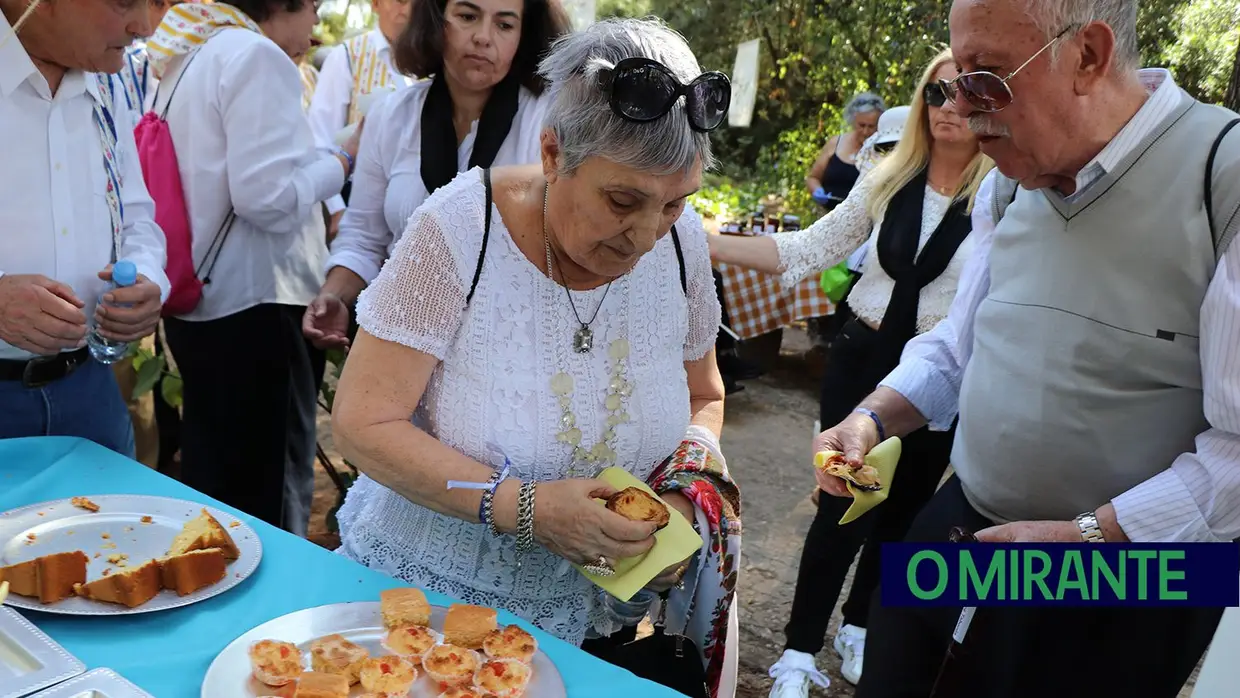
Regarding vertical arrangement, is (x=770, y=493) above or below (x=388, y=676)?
below

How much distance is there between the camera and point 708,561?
1.77m

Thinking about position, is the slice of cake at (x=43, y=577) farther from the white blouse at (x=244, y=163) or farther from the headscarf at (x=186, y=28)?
the headscarf at (x=186, y=28)

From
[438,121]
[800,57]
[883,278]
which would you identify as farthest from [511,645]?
[800,57]

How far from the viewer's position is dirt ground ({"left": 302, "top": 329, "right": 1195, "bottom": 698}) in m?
3.57

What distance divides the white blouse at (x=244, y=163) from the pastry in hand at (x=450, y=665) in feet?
6.27

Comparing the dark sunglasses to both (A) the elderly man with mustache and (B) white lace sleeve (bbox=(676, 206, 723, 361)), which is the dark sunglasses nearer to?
(B) white lace sleeve (bbox=(676, 206, 723, 361))

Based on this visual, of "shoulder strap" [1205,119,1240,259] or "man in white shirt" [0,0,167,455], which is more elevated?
"shoulder strap" [1205,119,1240,259]

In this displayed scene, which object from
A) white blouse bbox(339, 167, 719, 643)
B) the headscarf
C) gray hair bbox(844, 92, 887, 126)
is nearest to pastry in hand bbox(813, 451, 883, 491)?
white blouse bbox(339, 167, 719, 643)

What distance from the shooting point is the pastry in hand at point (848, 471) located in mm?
1853

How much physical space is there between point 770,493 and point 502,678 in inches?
152

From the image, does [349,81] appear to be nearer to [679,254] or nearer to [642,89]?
[679,254]

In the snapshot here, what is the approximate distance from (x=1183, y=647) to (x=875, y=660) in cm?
57

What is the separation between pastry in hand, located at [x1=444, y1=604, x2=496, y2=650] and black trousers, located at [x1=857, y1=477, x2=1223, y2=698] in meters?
0.94

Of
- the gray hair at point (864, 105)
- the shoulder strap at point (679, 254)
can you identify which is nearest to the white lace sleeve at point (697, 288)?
the shoulder strap at point (679, 254)
